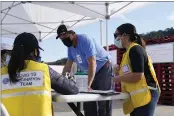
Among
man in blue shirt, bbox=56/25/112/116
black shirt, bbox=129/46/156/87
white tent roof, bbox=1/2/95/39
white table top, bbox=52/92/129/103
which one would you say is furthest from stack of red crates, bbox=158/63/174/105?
white table top, bbox=52/92/129/103

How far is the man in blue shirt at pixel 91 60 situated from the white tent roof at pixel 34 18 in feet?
25.0

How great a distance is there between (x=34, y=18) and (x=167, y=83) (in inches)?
232

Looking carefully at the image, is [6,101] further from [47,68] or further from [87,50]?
[87,50]

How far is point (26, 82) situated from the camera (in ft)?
7.25

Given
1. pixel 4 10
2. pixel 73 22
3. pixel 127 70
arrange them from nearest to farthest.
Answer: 1. pixel 127 70
2. pixel 4 10
3. pixel 73 22

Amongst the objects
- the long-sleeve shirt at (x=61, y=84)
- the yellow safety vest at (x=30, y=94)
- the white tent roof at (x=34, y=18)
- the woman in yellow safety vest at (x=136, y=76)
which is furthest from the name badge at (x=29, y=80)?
the white tent roof at (x=34, y=18)

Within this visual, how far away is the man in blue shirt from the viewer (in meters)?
3.04

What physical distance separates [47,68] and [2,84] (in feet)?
1.11

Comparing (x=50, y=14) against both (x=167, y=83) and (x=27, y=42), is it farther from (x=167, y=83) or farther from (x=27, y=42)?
(x=27, y=42)

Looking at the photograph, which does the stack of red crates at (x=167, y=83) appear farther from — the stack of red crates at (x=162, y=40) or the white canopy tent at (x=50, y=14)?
the white canopy tent at (x=50, y=14)

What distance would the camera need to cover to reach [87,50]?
3100 millimetres

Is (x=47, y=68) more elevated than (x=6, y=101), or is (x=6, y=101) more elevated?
(x=47, y=68)

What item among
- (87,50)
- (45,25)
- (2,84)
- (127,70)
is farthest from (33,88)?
(45,25)

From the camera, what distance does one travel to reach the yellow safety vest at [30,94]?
7.18ft
